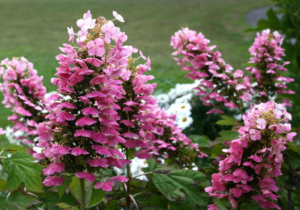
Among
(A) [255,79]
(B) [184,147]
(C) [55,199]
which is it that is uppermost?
(A) [255,79]

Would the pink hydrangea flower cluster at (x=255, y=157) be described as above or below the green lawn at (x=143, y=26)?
below

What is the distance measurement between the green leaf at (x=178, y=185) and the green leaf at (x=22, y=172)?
16.0 inches

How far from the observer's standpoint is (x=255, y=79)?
81.2 inches

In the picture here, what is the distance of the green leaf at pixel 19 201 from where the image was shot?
1238 millimetres

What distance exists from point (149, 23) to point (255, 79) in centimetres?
1208

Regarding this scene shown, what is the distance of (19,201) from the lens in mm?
1259

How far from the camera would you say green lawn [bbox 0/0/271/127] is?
7.84 m

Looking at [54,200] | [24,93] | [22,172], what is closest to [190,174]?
[54,200]

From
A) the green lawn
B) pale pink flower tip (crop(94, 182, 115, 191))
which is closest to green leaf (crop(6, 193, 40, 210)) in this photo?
pale pink flower tip (crop(94, 182, 115, 191))

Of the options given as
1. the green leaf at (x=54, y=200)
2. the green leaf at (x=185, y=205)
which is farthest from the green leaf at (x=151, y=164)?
the green leaf at (x=54, y=200)

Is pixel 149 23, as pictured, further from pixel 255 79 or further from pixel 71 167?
pixel 71 167

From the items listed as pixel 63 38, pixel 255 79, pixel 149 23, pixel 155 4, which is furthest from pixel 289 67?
pixel 155 4

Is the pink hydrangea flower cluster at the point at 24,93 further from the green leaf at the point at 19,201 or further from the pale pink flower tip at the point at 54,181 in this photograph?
the pale pink flower tip at the point at 54,181

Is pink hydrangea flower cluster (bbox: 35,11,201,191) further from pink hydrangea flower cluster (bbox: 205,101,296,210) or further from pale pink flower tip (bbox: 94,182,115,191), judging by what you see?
pink hydrangea flower cluster (bbox: 205,101,296,210)
